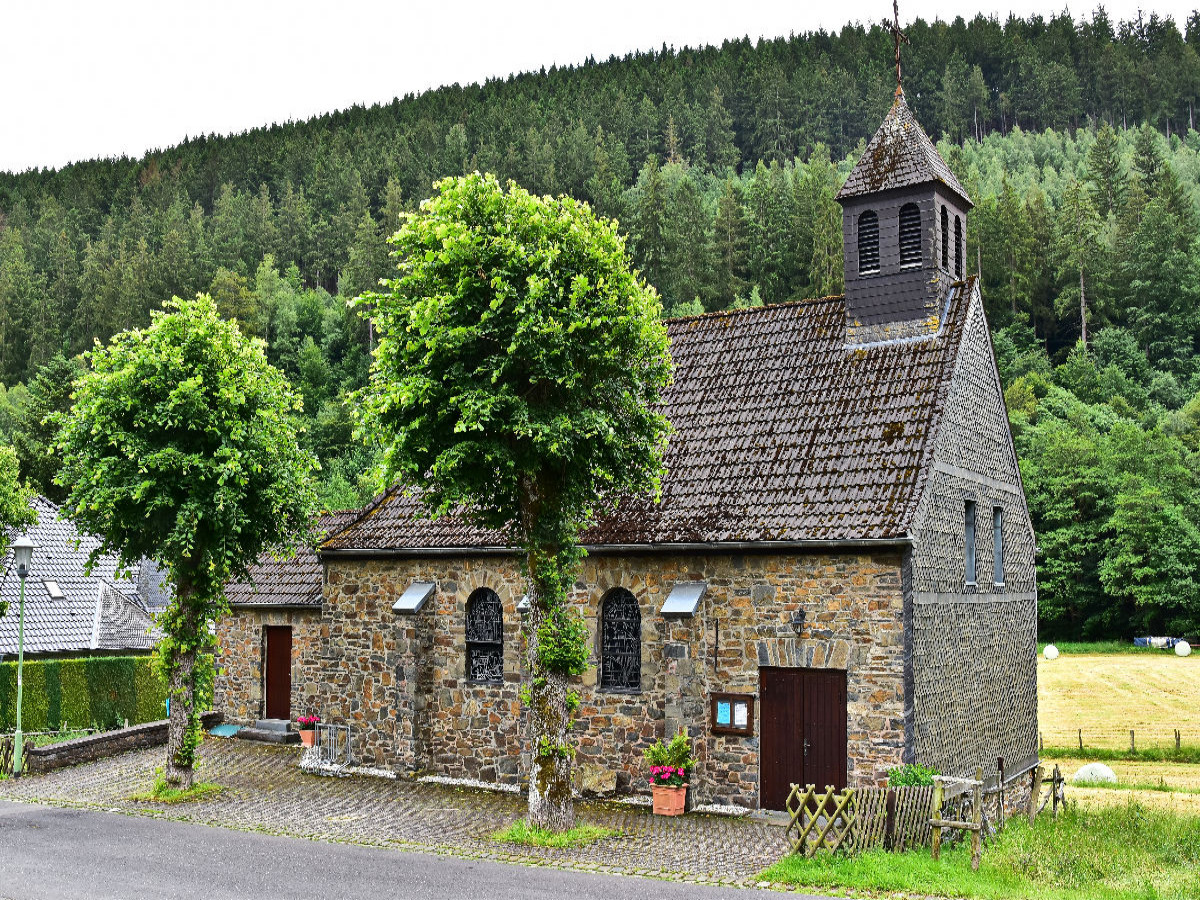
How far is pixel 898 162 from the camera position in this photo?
783 inches

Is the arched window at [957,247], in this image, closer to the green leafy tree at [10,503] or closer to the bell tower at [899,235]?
the bell tower at [899,235]

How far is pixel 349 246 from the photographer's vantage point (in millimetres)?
93312

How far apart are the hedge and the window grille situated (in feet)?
60.9

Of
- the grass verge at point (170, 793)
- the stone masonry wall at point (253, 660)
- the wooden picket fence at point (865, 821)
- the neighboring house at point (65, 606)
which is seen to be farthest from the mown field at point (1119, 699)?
the neighboring house at point (65, 606)

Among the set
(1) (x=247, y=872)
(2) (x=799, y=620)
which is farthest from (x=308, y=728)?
(2) (x=799, y=620)

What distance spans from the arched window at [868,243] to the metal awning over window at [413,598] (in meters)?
10.1

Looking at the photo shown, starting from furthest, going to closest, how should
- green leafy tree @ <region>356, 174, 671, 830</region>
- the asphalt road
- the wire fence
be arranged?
the wire fence → green leafy tree @ <region>356, 174, 671, 830</region> → the asphalt road

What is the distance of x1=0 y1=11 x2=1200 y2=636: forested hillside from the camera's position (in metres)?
54.8

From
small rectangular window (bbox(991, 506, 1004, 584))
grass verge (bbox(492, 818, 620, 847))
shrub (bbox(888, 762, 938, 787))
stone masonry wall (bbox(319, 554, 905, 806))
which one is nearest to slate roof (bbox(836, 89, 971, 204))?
small rectangular window (bbox(991, 506, 1004, 584))

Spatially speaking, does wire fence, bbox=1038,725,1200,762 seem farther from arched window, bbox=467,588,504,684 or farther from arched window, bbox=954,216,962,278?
Answer: arched window, bbox=467,588,504,684

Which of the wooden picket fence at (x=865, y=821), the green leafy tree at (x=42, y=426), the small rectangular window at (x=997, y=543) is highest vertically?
the green leafy tree at (x=42, y=426)

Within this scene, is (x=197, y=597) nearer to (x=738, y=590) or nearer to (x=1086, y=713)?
(x=738, y=590)

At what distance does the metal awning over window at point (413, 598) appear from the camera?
1962cm

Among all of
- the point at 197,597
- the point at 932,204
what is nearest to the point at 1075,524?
the point at 932,204
